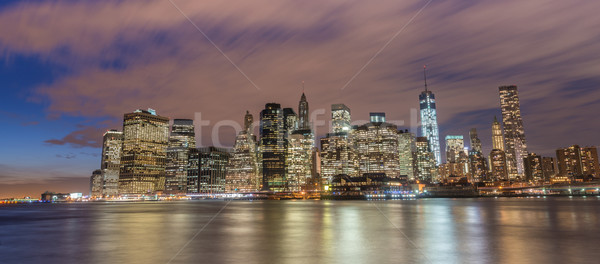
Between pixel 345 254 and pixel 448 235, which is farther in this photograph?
A: pixel 448 235

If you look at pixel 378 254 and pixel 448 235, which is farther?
pixel 448 235

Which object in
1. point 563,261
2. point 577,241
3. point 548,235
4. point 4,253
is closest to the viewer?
point 563,261

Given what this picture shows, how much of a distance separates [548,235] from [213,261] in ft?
78.0

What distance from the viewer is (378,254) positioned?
57.7 feet

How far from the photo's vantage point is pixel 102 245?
22.7 metres

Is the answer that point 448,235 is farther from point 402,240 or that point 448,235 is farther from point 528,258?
point 528,258

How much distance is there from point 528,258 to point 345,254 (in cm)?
841

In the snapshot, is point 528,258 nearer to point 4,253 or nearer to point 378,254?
point 378,254

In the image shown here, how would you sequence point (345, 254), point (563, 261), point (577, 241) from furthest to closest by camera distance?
point (577, 241) < point (345, 254) < point (563, 261)

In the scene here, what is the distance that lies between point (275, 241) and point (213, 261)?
7.58 m

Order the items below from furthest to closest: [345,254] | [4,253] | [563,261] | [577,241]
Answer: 1. [577,241]
2. [4,253]
3. [345,254]
4. [563,261]

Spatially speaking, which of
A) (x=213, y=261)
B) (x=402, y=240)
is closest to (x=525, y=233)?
(x=402, y=240)

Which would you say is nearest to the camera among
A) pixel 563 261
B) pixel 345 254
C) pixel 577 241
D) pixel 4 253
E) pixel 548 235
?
pixel 563 261

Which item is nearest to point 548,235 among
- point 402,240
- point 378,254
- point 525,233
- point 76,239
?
point 525,233
